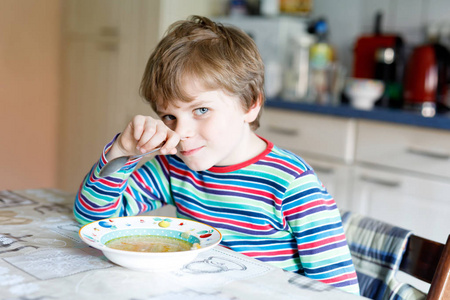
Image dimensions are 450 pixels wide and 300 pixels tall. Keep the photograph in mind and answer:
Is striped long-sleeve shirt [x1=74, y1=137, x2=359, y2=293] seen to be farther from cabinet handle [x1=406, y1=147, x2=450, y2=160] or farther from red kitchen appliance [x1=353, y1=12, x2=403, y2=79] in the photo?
red kitchen appliance [x1=353, y1=12, x2=403, y2=79]

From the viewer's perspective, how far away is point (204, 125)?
102 cm

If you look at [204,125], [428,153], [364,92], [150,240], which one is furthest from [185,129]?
[364,92]

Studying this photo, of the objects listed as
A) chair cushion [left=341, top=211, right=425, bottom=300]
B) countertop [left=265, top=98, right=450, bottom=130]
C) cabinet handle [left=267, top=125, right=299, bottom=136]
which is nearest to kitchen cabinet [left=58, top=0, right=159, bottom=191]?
cabinet handle [left=267, top=125, right=299, bottom=136]

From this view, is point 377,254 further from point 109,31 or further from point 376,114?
point 109,31

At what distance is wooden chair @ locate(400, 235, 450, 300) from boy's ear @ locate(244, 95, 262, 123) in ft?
1.29

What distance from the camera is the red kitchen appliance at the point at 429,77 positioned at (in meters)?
2.31

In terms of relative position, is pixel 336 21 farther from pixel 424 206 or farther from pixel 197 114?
pixel 197 114

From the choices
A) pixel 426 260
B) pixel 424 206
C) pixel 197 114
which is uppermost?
pixel 197 114

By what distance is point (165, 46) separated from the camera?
107cm

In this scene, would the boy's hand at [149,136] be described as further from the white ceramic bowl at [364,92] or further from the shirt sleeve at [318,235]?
the white ceramic bowl at [364,92]

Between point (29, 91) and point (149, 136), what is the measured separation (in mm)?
2740

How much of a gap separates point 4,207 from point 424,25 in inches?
81.7

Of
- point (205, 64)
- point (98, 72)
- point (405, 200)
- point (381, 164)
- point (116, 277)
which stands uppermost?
point (205, 64)

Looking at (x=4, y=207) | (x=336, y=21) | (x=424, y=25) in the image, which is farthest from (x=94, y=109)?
(x=4, y=207)
